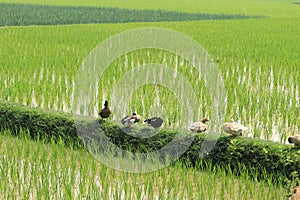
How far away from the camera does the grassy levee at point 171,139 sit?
432 centimetres

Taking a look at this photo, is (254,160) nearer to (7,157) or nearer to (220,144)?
(220,144)

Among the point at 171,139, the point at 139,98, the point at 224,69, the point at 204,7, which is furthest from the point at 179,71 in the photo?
the point at 204,7

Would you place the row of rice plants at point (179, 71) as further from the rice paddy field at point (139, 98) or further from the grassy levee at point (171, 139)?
the grassy levee at point (171, 139)

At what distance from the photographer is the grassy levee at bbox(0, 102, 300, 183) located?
4320 millimetres

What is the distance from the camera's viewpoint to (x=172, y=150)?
4.76 metres

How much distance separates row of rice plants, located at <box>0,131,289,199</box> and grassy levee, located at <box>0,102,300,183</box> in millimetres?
101

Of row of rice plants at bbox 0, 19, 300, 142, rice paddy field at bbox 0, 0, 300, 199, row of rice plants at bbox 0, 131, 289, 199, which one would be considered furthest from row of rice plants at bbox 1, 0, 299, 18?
row of rice plants at bbox 0, 131, 289, 199

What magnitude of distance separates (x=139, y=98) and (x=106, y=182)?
103 inches

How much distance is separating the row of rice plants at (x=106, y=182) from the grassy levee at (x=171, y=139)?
0.10 metres

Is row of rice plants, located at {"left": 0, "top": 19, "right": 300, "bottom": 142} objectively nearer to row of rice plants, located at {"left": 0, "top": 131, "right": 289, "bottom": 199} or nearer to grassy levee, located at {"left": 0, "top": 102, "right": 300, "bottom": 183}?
grassy levee, located at {"left": 0, "top": 102, "right": 300, "bottom": 183}

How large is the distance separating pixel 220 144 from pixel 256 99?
217cm

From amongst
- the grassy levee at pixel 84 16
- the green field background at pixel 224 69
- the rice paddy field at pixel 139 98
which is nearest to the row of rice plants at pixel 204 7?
the grassy levee at pixel 84 16

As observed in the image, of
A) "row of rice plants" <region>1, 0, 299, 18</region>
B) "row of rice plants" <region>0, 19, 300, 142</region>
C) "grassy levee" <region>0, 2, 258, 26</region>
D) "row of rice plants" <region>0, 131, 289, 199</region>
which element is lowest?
"row of rice plants" <region>0, 131, 289, 199</region>

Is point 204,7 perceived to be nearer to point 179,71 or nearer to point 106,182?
point 179,71
